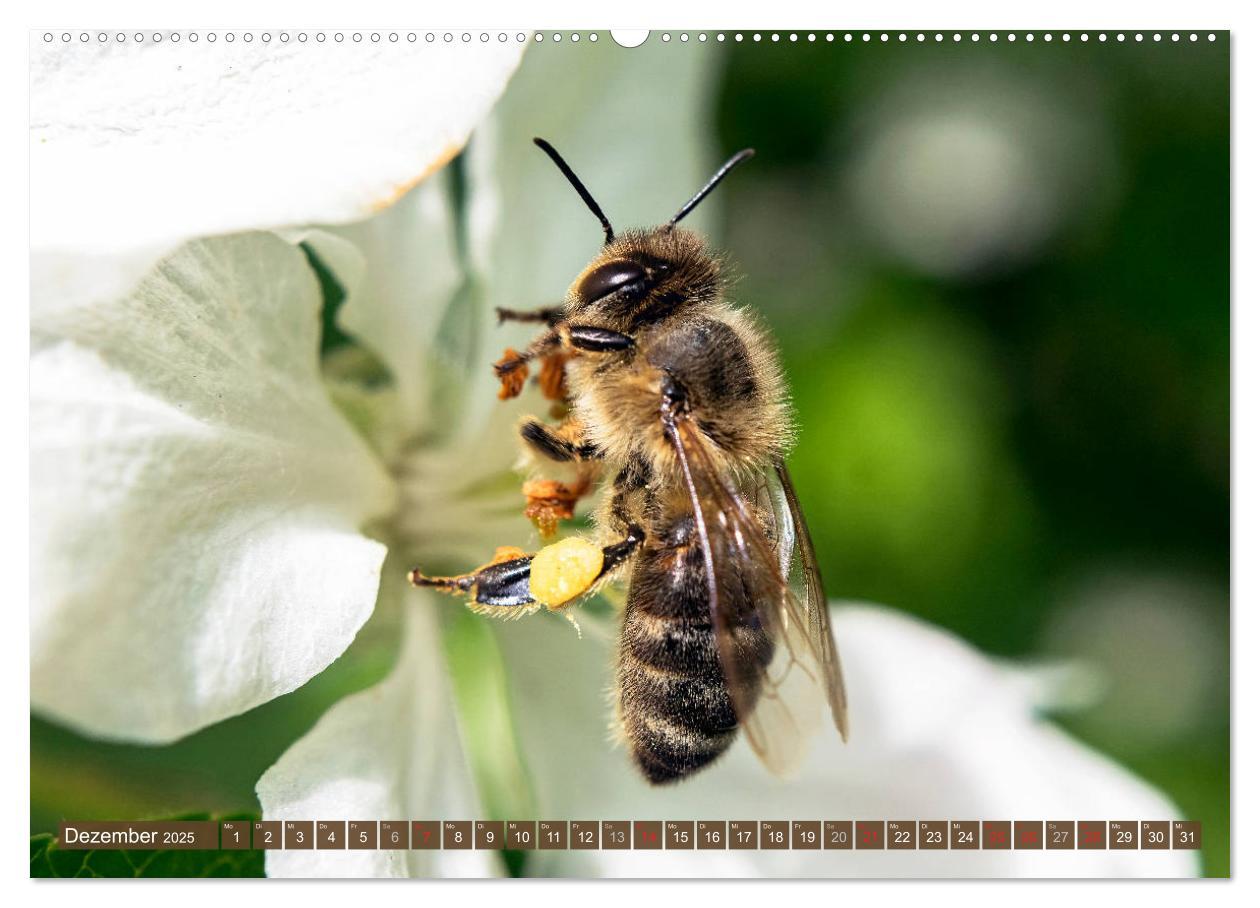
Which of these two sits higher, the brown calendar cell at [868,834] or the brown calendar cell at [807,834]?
the brown calendar cell at [868,834]

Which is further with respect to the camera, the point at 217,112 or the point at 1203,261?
the point at 1203,261

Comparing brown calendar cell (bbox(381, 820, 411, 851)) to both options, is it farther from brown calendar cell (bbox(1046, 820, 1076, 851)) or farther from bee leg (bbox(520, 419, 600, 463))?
brown calendar cell (bbox(1046, 820, 1076, 851))

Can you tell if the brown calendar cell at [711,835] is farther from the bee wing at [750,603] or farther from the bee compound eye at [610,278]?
the bee compound eye at [610,278]

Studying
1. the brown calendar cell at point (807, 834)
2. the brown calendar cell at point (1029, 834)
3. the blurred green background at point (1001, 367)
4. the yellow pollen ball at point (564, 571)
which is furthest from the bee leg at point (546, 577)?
the blurred green background at point (1001, 367)

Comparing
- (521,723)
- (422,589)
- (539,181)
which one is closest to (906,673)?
(521,723)

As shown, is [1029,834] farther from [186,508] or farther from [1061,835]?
[186,508]

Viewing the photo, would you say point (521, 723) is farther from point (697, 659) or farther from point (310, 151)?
point (310, 151)
